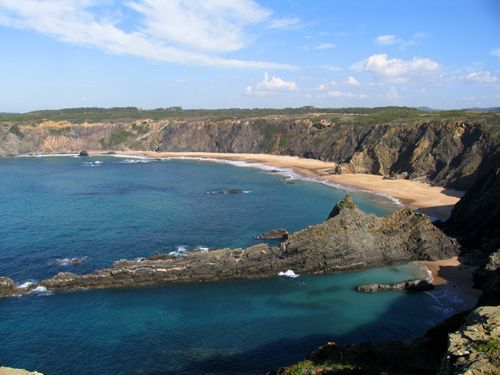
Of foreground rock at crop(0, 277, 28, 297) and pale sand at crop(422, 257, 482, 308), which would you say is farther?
foreground rock at crop(0, 277, 28, 297)

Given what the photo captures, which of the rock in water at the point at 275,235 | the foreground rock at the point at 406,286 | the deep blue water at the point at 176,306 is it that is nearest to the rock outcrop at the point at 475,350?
the deep blue water at the point at 176,306

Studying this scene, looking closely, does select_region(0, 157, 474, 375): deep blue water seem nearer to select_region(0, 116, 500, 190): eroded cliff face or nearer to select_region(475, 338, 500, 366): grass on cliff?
select_region(475, 338, 500, 366): grass on cliff

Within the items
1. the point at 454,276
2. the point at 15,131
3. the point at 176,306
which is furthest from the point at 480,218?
the point at 15,131

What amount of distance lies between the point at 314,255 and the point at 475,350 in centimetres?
2322

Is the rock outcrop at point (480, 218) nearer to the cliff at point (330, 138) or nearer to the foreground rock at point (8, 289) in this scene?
the cliff at point (330, 138)

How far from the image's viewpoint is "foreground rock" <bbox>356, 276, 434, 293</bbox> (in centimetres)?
3181

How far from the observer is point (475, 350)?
13039 mm

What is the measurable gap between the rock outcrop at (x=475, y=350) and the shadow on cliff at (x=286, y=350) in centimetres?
1095

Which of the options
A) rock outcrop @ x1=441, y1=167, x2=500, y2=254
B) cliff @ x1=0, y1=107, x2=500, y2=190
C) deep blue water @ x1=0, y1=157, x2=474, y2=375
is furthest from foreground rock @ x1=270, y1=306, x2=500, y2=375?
cliff @ x1=0, y1=107, x2=500, y2=190

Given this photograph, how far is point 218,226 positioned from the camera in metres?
50.1

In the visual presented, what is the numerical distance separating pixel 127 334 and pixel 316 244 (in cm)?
1851

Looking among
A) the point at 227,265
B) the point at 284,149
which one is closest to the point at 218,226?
the point at 227,265

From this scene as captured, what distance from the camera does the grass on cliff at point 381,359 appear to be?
1767cm

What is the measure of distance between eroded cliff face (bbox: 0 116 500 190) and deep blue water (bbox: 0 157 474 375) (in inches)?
935
